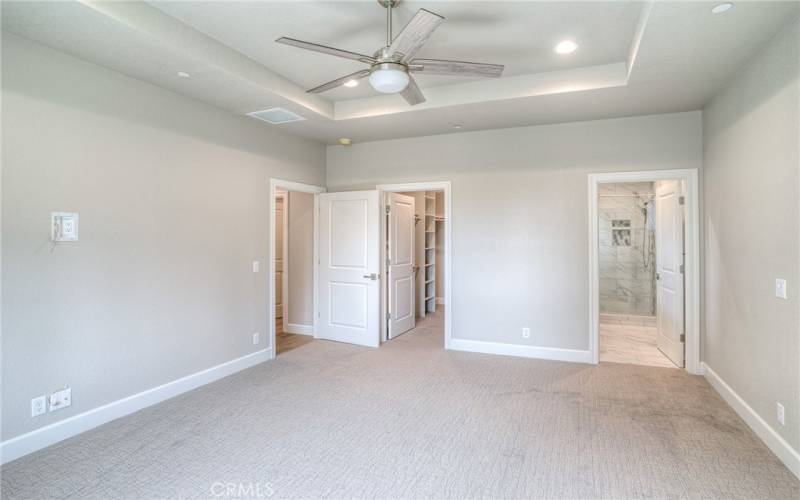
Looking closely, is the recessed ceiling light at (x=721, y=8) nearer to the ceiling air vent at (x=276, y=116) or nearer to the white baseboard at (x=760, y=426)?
the white baseboard at (x=760, y=426)

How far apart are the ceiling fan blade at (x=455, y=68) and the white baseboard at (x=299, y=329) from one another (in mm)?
4158

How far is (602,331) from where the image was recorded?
242 inches

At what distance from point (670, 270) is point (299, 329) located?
188 inches

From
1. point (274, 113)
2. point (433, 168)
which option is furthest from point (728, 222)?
point (274, 113)

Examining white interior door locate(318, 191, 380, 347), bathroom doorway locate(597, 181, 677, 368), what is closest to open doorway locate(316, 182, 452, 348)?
white interior door locate(318, 191, 380, 347)

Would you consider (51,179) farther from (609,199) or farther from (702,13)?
(609,199)

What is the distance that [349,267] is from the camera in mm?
5359

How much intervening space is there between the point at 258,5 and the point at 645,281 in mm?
7003

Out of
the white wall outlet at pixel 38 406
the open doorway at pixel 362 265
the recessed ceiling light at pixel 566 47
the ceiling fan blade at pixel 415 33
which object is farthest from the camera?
the open doorway at pixel 362 265

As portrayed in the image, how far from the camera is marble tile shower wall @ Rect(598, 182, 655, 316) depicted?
22.5 ft

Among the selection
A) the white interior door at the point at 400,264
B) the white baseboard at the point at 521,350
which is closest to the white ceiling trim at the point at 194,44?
the white interior door at the point at 400,264

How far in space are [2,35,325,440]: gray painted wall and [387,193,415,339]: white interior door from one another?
189 cm

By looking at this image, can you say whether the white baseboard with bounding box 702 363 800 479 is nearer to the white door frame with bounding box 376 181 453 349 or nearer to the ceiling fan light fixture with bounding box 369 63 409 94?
the white door frame with bounding box 376 181 453 349

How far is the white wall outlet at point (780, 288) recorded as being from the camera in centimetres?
250
